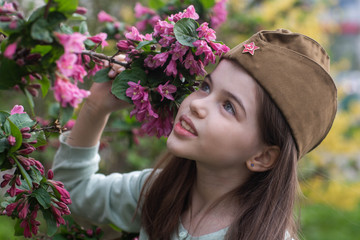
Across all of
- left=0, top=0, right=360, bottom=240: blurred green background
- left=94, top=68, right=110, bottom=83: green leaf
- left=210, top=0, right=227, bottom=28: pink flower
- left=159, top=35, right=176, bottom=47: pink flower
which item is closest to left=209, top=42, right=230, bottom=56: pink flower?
left=159, top=35, right=176, bottom=47: pink flower

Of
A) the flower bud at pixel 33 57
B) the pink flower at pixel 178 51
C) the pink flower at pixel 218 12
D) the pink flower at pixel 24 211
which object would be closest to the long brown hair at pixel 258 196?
the pink flower at pixel 178 51

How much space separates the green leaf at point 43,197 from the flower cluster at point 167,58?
0.35 meters

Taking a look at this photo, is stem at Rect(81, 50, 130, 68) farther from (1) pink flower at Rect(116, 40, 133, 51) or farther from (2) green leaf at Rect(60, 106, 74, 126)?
(2) green leaf at Rect(60, 106, 74, 126)

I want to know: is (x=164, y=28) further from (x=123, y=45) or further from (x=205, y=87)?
(x=205, y=87)

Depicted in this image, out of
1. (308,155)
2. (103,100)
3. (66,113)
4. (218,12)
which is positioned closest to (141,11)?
(218,12)

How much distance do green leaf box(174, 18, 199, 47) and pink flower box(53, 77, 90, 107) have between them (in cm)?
33

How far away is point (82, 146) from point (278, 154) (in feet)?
2.42

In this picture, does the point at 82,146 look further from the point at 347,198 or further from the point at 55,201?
the point at 347,198

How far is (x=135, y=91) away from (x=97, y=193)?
0.62m

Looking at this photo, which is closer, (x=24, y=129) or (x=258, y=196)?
(x=24, y=129)

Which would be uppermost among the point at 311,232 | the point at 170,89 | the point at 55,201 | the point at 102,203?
the point at 170,89

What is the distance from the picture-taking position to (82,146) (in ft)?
5.44

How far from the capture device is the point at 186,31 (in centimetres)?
122

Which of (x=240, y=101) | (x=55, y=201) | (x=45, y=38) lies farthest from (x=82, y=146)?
(x=45, y=38)
